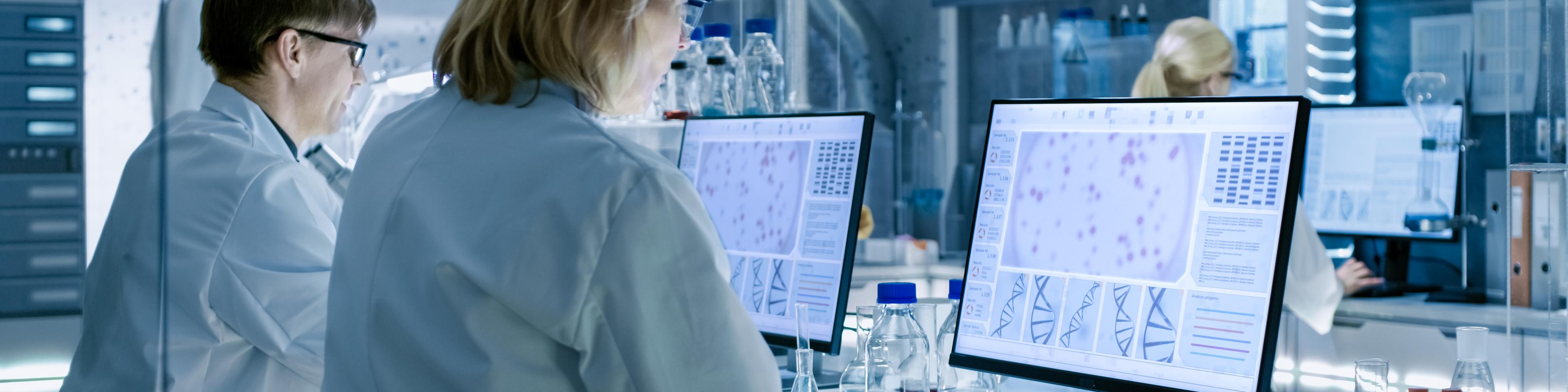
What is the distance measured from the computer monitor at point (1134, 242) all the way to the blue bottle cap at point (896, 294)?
0.07m

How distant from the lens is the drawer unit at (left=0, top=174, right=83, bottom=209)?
163 cm

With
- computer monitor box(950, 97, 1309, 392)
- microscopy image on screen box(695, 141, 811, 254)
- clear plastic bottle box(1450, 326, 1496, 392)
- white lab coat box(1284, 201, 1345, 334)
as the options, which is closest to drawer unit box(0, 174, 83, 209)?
microscopy image on screen box(695, 141, 811, 254)

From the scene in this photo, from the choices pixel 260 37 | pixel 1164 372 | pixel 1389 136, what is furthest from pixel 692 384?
pixel 1389 136

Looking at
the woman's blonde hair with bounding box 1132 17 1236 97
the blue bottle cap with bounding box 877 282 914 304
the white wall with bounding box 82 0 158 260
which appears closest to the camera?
the blue bottle cap with bounding box 877 282 914 304

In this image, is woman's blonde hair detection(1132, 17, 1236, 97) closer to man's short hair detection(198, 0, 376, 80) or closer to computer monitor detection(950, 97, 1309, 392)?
computer monitor detection(950, 97, 1309, 392)

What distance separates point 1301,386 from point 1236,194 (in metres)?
2.34

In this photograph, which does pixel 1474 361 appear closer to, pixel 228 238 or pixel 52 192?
pixel 228 238

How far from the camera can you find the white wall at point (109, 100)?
175cm

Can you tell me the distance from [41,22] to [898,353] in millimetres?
1318

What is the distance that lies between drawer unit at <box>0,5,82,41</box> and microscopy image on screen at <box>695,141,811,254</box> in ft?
3.16

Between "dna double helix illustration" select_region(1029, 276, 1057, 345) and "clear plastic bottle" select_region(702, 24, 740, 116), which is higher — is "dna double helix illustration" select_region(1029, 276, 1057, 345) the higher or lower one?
the lower one

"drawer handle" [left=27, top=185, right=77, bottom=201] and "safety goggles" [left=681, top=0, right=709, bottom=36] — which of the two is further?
"drawer handle" [left=27, top=185, right=77, bottom=201]

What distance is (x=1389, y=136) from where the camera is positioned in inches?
129

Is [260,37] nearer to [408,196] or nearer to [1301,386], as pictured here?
[408,196]
